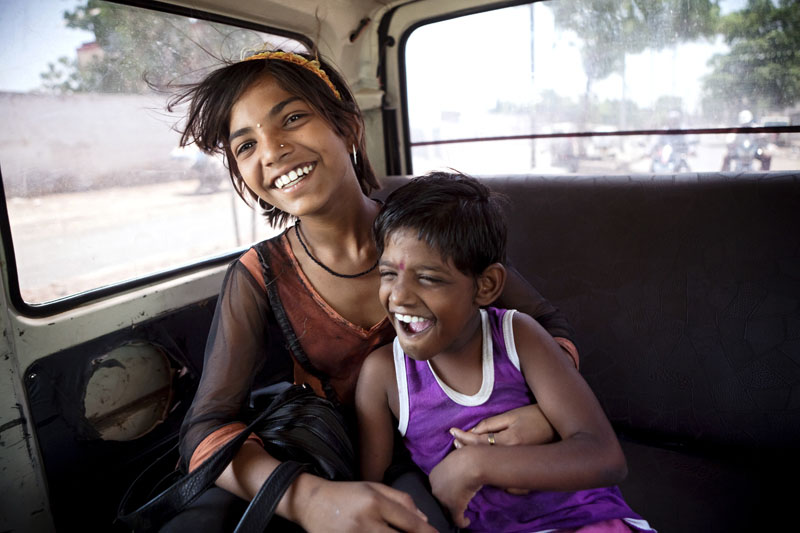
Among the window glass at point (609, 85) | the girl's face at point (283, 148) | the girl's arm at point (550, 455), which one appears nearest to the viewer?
the girl's arm at point (550, 455)

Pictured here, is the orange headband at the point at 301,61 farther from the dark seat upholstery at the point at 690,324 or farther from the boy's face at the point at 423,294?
the dark seat upholstery at the point at 690,324

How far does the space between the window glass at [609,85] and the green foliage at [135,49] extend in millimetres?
1015

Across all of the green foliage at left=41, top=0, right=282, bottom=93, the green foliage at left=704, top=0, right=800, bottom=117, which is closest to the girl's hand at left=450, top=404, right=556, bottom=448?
the green foliage at left=41, top=0, right=282, bottom=93

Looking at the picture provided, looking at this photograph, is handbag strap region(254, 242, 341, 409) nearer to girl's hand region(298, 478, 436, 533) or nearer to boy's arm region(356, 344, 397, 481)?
boy's arm region(356, 344, 397, 481)

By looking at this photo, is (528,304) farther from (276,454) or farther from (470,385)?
(276,454)

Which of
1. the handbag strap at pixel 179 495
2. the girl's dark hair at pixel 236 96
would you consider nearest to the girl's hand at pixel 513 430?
the handbag strap at pixel 179 495

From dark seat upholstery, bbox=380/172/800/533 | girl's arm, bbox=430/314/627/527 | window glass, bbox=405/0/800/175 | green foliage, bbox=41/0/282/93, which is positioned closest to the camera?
girl's arm, bbox=430/314/627/527

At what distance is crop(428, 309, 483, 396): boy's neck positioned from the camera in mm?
1157

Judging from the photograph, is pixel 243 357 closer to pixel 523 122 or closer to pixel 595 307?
pixel 595 307

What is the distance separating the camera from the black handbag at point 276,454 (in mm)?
911

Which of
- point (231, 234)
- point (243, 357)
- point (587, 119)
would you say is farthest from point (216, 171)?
point (587, 119)

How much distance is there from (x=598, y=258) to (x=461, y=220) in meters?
0.85

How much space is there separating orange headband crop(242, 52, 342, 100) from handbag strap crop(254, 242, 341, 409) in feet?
1.55

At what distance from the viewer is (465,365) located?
117 cm
